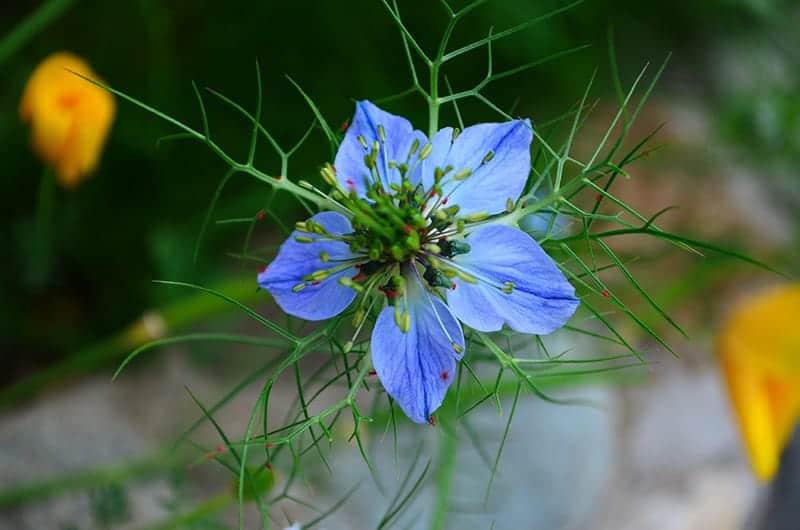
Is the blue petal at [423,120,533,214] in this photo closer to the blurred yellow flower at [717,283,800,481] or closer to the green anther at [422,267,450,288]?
the green anther at [422,267,450,288]

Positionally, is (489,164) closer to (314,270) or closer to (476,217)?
(476,217)

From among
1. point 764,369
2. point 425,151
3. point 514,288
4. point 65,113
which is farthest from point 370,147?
point 764,369

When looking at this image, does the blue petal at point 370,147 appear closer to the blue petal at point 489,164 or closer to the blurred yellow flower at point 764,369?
the blue petal at point 489,164

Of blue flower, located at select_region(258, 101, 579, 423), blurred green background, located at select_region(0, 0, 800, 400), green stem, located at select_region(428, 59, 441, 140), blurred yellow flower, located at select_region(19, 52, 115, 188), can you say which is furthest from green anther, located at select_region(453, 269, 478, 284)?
blurred green background, located at select_region(0, 0, 800, 400)

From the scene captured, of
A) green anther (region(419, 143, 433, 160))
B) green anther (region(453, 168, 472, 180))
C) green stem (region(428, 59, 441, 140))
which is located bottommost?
green anther (region(453, 168, 472, 180))

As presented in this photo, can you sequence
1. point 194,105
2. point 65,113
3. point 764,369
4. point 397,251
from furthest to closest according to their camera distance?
point 194,105 → point 764,369 → point 65,113 → point 397,251

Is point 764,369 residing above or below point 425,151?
below
